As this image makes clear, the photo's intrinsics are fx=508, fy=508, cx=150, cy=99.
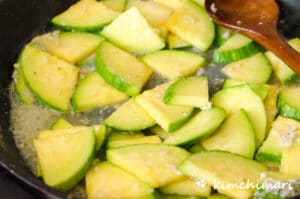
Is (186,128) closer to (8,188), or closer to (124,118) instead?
(124,118)

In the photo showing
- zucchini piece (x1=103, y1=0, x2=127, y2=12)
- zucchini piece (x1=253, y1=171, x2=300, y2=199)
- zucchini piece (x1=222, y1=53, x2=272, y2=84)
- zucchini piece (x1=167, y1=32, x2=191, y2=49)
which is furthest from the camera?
zucchini piece (x1=103, y1=0, x2=127, y2=12)

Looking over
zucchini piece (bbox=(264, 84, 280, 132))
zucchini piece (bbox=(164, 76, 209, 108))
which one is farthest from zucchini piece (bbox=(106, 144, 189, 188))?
zucchini piece (bbox=(264, 84, 280, 132))

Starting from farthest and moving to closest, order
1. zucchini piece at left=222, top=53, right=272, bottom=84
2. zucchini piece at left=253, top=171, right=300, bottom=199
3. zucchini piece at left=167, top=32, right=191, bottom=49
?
zucchini piece at left=167, top=32, right=191, bottom=49, zucchini piece at left=222, top=53, right=272, bottom=84, zucchini piece at left=253, top=171, right=300, bottom=199

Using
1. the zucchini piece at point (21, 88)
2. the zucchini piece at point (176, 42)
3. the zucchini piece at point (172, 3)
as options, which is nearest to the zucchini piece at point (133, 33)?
the zucchini piece at point (176, 42)

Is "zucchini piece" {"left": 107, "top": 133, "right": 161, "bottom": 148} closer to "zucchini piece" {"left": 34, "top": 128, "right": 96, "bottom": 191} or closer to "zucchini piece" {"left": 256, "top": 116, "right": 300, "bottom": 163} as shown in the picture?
"zucchini piece" {"left": 34, "top": 128, "right": 96, "bottom": 191}

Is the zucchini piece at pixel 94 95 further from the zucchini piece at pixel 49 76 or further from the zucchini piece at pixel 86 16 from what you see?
the zucchini piece at pixel 86 16

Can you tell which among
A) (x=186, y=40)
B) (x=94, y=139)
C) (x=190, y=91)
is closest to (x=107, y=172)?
(x=94, y=139)

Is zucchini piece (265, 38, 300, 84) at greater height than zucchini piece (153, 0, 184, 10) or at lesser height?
lesser
